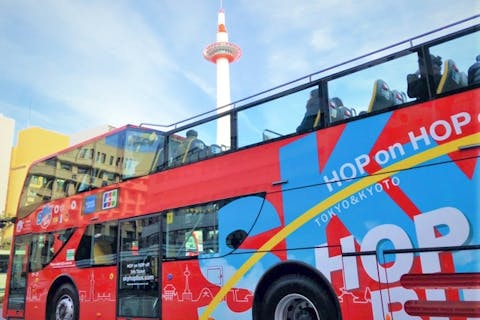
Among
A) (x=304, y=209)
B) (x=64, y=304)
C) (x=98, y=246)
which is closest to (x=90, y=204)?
(x=98, y=246)

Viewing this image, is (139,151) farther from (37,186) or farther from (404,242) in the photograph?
(404,242)

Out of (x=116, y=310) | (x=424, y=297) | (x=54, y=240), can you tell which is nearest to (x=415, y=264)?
(x=424, y=297)

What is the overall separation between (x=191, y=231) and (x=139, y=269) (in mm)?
1437

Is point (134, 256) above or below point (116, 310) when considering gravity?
above

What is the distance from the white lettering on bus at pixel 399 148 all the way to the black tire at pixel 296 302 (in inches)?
47.4

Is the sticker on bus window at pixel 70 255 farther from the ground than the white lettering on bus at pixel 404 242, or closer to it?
farther from the ground

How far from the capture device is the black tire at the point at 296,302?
201 inches

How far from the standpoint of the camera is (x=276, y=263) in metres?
5.66

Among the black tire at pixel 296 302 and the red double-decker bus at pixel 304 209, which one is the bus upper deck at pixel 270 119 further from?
the black tire at pixel 296 302

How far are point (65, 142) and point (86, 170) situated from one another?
4941 cm

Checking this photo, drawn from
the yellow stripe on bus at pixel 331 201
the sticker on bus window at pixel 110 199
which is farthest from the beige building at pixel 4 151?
the yellow stripe on bus at pixel 331 201

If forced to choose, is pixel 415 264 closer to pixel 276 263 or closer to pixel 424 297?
pixel 424 297

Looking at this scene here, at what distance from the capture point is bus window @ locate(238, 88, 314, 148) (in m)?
6.02

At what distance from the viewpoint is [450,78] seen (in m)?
4.67
